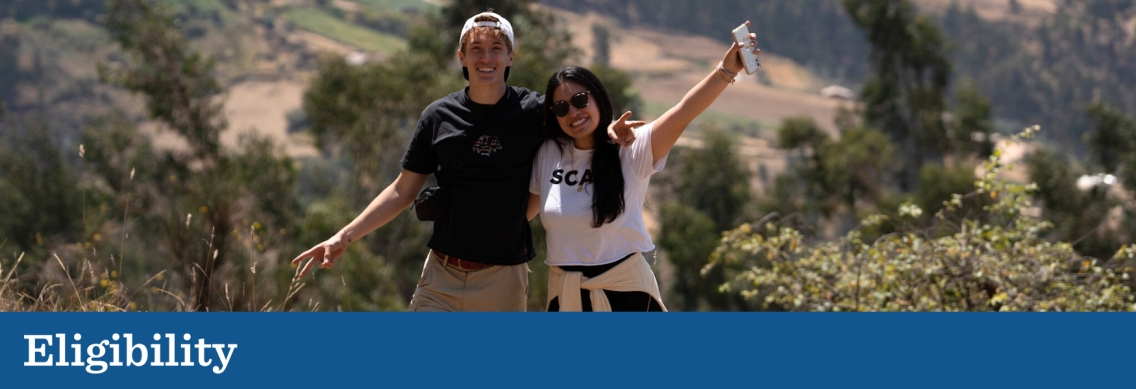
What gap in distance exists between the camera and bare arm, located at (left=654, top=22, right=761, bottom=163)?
140 inches

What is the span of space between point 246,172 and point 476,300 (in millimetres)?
24248

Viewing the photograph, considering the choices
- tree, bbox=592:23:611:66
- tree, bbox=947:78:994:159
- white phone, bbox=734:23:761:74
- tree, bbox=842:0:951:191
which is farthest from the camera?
tree, bbox=592:23:611:66

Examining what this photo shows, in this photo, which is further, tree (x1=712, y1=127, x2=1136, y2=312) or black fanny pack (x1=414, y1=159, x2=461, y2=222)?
tree (x1=712, y1=127, x2=1136, y2=312)

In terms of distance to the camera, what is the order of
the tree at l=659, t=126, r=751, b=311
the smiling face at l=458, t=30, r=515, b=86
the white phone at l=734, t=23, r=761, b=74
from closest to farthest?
the white phone at l=734, t=23, r=761, b=74 → the smiling face at l=458, t=30, r=515, b=86 → the tree at l=659, t=126, r=751, b=311

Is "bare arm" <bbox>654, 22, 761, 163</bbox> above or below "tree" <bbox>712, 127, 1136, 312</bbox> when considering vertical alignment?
above

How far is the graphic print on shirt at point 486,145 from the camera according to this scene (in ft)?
12.1

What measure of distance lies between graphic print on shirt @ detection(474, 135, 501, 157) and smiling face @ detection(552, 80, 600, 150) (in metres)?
0.22

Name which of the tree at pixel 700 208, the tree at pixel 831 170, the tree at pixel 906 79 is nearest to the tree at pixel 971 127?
the tree at pixel 906 79

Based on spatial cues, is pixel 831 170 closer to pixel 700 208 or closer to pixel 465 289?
pixel 700 208

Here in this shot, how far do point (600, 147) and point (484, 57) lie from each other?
1.53ft

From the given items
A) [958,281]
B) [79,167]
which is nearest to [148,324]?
[958,281]

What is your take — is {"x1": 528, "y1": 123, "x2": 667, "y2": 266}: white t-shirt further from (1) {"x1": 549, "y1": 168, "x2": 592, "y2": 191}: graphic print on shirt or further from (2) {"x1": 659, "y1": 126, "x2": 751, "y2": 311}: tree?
(2) {"x1": 659, "y1": 126, "x2": 751, "y2": 311}: tree

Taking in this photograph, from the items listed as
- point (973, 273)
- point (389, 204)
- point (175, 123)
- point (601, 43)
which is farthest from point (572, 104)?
point (601, 43)

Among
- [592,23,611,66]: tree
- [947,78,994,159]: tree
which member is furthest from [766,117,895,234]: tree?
[592,23,611,66]: tree
